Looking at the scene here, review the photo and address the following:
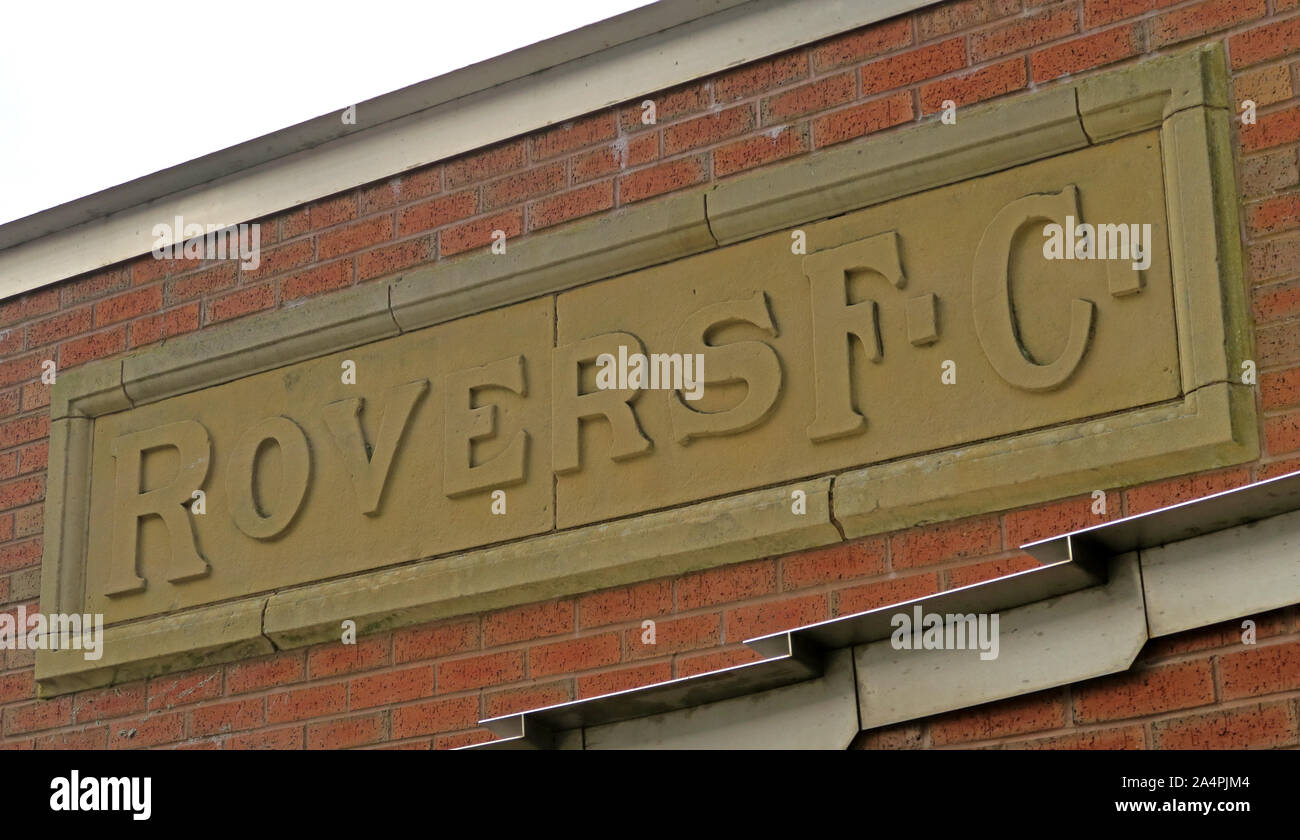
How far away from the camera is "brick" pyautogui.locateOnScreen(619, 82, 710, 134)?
5242 mm

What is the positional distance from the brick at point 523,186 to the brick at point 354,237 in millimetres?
361

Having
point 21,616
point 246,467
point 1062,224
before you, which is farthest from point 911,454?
point 21,616

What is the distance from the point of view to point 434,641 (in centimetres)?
520

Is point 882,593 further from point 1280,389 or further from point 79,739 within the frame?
point 79,739

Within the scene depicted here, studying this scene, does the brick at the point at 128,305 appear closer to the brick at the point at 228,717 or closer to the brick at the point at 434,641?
the brick at the point at 228,717

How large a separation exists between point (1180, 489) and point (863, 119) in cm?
134

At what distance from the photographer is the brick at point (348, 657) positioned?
5270mm

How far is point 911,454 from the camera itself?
4.66 meters

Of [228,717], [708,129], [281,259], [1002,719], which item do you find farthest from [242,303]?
[1002,719]

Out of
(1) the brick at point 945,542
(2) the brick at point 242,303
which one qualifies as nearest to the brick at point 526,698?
(1) the brick at point 945,542

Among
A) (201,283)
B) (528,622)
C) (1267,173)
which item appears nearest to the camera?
(1267,173)

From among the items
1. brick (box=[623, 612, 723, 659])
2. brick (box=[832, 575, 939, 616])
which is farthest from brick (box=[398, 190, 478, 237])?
brick (box=[832, 575, 939, 616])
